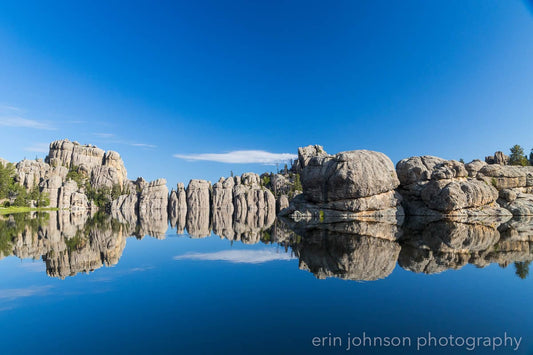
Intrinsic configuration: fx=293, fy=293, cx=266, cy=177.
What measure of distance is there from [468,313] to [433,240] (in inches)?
662

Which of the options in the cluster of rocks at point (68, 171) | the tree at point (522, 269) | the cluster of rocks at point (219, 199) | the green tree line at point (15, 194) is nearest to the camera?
the tree at point (522, 269)

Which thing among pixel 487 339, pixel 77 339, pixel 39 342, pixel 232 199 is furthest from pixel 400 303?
pixel 232 199

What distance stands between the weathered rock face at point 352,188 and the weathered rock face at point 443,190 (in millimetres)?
5051

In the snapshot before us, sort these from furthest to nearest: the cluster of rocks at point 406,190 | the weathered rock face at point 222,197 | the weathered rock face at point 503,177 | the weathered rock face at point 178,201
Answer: the weathered rock face at point 222,197 → the weathered rock face at point 178,201 → the weathered rock face at point 503,177 → the cluster of rocks at point 406,190

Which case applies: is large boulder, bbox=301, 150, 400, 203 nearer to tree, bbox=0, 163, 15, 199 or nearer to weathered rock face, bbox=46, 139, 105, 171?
tree, bbox=0, 163, 15, 199

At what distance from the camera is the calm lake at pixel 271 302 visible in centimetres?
808

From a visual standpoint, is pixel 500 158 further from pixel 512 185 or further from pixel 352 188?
pixel 352 188

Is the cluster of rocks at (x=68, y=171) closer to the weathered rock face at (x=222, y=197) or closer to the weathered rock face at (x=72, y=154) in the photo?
the weathered rock face at (x=72, y=154)

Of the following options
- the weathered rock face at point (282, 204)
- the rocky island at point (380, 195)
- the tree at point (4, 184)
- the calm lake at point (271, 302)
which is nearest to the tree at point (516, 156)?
the rocky island at point (380, 195)

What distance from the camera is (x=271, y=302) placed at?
36.9 ft

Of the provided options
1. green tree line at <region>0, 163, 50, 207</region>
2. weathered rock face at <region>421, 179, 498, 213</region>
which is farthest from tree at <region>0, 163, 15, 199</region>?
weathered rock face at <region>421, 179, 498, 213</region>

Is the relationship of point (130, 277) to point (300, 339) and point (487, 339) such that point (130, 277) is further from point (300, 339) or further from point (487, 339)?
point (487, 339)

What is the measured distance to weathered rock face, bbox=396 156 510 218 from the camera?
54.9m

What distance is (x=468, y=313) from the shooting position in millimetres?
10039
